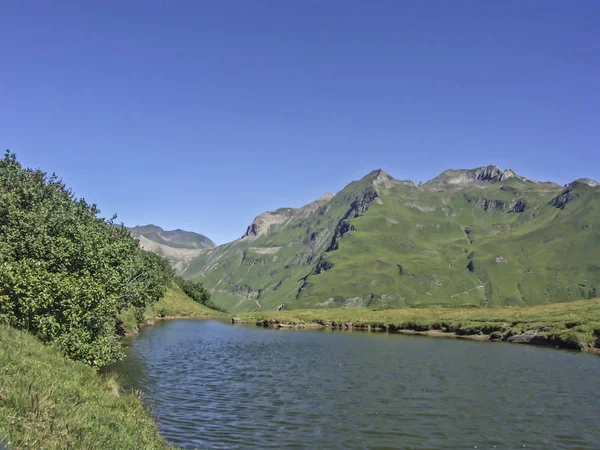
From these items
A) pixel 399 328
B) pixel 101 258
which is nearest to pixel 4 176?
pixel 101 258

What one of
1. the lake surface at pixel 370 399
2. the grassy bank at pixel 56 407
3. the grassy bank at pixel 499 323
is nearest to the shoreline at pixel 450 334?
the grassy bank at pixel 499 323

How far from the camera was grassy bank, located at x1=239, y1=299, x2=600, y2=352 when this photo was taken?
265 ft

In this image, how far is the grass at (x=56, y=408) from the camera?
12.8 metres

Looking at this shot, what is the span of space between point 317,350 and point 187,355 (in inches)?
838

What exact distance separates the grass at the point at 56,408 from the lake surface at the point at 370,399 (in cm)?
569

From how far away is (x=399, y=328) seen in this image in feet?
409

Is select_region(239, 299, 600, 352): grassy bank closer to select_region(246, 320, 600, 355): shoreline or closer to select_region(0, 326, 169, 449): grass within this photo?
select_region(246, 320, 600, 355): shoreline

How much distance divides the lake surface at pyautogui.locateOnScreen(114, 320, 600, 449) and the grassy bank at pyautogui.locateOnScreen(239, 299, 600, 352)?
1747cm

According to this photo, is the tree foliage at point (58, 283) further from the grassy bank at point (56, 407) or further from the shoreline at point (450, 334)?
the shoreline at point (450, 334)

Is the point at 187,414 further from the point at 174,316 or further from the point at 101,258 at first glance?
the point at 174,316

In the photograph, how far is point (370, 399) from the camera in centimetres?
3653

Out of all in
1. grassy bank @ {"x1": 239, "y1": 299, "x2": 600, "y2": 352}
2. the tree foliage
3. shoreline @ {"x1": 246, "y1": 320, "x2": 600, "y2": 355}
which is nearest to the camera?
the tree foliage

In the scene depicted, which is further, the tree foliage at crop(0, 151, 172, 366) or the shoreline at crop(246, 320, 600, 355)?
the shoreline at crop(246, 320, 600, 355)

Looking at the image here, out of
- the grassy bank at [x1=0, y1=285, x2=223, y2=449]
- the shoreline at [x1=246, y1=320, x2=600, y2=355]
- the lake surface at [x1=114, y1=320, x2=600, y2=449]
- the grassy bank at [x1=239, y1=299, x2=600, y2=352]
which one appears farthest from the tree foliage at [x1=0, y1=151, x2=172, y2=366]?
the grassy bank at [x1=239, y1=299, x2=600, y2=352]
